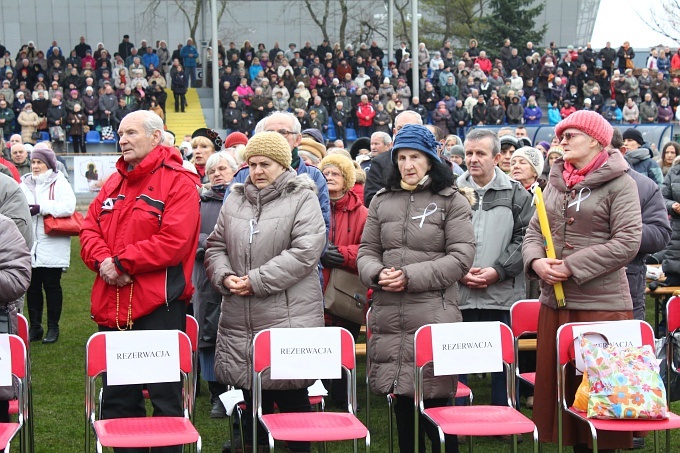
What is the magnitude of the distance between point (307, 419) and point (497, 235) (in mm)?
1829

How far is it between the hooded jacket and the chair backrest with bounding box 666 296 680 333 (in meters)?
0.86

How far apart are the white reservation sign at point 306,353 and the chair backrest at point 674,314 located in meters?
1.94

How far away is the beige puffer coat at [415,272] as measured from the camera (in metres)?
4.70

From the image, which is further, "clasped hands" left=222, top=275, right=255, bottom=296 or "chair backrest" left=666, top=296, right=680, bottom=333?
"chair backrest" left=666, top=296, right=680, bottom=333

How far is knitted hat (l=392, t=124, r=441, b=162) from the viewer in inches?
188

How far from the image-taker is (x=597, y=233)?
468 cm

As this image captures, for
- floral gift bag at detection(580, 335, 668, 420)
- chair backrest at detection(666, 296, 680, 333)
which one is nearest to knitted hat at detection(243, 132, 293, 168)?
floral gift bag at detection(580, 335, 668, 420)

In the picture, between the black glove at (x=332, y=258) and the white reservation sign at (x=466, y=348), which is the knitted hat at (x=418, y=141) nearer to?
the white reservation sign at (x=466, y=348)

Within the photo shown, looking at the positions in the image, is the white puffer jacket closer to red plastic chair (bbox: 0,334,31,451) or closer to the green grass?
the green grass

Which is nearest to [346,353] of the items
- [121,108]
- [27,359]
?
[27,359]

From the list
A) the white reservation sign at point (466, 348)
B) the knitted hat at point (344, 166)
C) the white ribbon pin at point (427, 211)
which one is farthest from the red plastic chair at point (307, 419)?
the knitted hat at point (344, 166)

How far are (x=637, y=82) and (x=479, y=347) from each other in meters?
25.1

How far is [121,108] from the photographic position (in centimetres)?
2398

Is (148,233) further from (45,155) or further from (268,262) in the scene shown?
(45,155)
